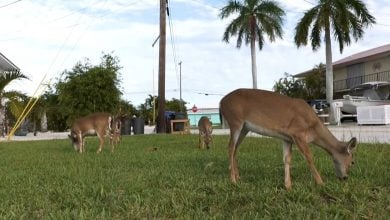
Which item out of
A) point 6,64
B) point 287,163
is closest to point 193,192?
point 287,163

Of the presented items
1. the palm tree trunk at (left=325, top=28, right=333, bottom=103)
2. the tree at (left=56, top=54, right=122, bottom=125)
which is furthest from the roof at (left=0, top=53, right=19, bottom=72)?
the palm tree trunk at (left=325, top=28, right=333, bottom=103)

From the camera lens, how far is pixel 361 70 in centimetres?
5472

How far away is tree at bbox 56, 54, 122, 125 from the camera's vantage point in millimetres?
38031

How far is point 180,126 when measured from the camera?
1271 inches

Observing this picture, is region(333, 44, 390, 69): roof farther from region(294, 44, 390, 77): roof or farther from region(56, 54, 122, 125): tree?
region(56, 54, 122, 125): tree

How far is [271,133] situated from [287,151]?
370mm

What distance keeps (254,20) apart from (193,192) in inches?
1802

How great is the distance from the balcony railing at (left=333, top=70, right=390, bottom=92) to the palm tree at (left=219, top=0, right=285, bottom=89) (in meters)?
Answer: 9.71

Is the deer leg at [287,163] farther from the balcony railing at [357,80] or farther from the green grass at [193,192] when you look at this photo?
the balcony railing at [357,80]

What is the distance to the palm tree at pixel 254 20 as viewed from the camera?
5100 centimetres

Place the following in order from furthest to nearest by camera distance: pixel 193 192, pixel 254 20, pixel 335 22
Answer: pixel 254 20 < pixel 335 22 < pixel 193 192

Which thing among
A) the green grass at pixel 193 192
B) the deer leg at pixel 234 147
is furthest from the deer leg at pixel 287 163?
the deer leg at pixel 234 147

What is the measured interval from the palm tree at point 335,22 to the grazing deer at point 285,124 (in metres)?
36.8

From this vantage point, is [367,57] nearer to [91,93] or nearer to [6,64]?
[91,93]
